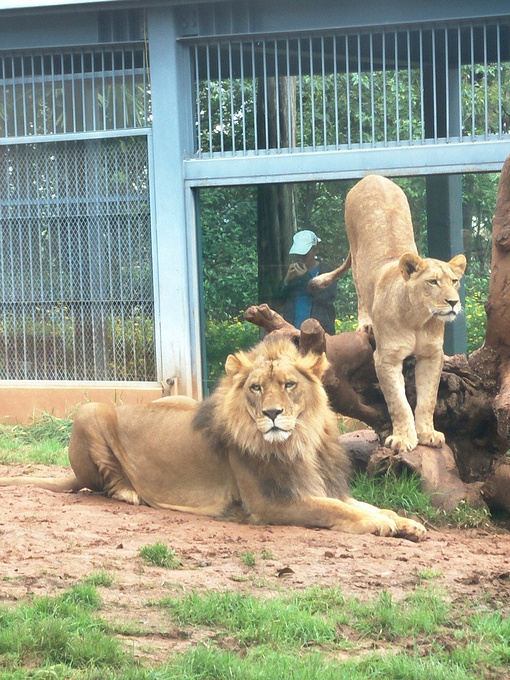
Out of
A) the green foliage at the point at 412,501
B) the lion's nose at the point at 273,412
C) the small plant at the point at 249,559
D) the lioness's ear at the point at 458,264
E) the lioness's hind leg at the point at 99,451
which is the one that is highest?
the lioness's ear at the point at 458,264

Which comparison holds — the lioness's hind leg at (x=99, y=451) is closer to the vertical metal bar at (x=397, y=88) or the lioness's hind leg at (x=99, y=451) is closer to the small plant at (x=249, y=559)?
the small plant at (x=249, y=559)

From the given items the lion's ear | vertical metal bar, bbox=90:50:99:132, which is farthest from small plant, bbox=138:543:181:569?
vertical metal bar, bbox=90:50:99:132

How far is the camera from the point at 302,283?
9344mm

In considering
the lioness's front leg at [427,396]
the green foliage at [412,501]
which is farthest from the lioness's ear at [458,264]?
the green foliage at [412,501]

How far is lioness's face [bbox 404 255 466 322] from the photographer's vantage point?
239 inches

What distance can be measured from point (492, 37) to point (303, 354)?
4.28 meters

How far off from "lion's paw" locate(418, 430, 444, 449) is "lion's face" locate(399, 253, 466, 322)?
761 millimetres

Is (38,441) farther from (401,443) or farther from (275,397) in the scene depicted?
(275,397)

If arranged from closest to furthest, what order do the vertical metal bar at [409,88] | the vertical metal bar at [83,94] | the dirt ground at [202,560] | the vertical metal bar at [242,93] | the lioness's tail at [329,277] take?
the dirt ground at [202,560]
the lioness's tail at [329,277]
the vertical metal bar at [409,88]
the vertical metal bar at [242,93]
the vertical metal bar at [83,94]

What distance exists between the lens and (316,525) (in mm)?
5582

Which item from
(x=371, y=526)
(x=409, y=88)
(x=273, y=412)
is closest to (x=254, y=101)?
(x=409, y=88)

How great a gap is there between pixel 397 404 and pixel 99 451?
1.94 meters

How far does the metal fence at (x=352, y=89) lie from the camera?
8.95 meters

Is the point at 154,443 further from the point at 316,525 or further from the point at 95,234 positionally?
the point at 95,234
